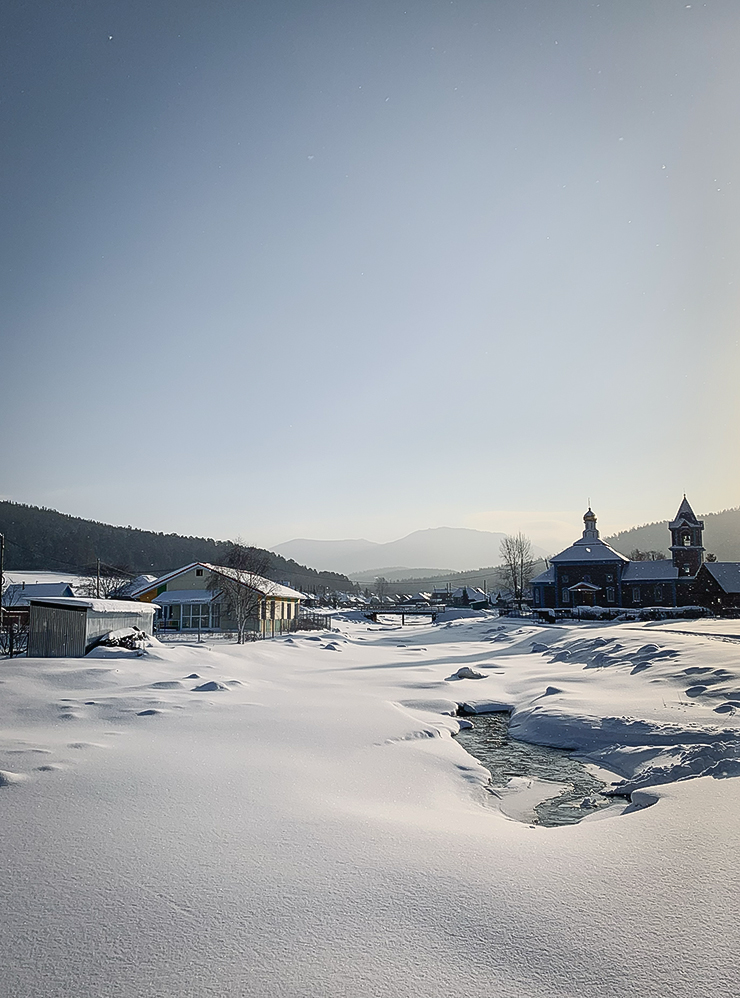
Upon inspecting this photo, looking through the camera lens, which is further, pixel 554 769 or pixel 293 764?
pixel 554 769

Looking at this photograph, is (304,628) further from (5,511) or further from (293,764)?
(5,511)

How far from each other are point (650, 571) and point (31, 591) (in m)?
48.9

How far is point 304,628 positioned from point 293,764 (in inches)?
1436

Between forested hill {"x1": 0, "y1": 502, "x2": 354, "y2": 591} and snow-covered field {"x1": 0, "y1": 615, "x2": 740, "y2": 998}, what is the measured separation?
213ft

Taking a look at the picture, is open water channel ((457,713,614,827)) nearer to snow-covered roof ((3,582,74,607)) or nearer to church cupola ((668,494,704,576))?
snow-covered roof ((3,582,74,607))

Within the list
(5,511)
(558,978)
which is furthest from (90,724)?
(5,511)

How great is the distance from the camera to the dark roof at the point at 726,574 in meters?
47.2

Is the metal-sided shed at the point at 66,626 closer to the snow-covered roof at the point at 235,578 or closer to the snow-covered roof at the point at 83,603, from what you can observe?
the snow-covered roof at the point at 83,603

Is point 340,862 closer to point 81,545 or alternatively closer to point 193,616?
point 193,616

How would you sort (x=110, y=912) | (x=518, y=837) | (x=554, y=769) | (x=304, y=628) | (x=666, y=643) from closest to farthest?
(x=110, y=912)
(x=518, y=837)
(x=554, y=769)
(x=666, y=643)
(x=304, y=628)

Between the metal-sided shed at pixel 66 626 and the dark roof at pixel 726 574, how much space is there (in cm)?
4401

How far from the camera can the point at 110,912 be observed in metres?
3.98

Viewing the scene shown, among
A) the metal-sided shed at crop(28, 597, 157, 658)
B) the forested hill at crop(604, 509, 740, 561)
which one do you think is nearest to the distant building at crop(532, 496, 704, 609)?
the metal-sided shed at crop(28, 597, 157, 658)

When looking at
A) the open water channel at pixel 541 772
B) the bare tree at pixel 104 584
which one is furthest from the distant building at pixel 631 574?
the open water channel at pixel 541 772
